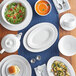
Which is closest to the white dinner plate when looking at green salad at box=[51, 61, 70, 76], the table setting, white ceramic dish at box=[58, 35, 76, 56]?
the table setting

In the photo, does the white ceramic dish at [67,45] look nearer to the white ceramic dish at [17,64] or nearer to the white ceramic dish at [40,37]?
the white ceramic dish at [40,37]

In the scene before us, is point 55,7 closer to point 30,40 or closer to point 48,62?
point 30,40

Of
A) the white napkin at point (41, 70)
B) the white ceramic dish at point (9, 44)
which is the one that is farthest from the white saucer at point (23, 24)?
the white napkin at point (41, 70)

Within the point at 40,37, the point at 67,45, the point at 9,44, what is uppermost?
the point at 9,44

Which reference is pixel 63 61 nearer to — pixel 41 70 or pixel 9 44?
pixel 41 70

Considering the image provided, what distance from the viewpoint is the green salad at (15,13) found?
1373mm

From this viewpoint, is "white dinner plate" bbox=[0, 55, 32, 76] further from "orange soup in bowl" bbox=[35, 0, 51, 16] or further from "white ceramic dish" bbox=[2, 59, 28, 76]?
"orange soup in bowl" bbox=[35, 0, 51, 16]

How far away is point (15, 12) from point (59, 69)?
2.04 ft

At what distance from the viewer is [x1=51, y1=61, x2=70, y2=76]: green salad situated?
1.37 meters

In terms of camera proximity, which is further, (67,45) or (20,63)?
(67,45)

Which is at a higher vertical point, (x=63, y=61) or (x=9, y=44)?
(x=9, y=44)

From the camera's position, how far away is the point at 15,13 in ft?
4.58

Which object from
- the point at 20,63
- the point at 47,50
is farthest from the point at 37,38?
the point at 20,63

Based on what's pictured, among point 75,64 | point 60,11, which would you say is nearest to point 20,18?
point 60,11
